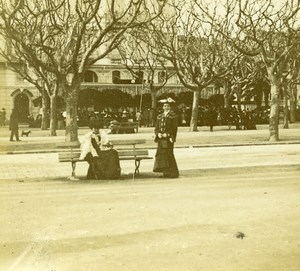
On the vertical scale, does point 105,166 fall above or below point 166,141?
below

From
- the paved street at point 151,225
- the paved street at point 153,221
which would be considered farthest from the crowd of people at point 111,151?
the paved street at point 151,225

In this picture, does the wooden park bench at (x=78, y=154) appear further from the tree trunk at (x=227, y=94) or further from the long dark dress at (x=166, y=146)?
the tree trunk at (x=227, y=94)

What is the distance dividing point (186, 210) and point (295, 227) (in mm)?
1919

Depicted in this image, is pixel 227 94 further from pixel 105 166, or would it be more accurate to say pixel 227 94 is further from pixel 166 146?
pixel 105 166

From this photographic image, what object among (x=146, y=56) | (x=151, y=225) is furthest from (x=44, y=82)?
(x=151, y=225)

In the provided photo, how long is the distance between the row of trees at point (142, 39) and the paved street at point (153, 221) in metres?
7.42

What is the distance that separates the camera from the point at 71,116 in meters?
23.6

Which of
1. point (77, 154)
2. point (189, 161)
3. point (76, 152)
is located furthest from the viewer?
point (189, 161)

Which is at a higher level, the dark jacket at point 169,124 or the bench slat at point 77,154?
the dark jacket at point 169,124

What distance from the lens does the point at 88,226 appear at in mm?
8477

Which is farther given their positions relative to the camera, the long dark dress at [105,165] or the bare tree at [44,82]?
the bare tree at [44,82]

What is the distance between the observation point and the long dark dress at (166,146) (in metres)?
14.1

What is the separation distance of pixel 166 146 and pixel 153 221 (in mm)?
5518

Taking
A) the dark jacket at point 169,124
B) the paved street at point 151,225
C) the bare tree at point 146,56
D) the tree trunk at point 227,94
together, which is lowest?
the paved street at point 151,225
